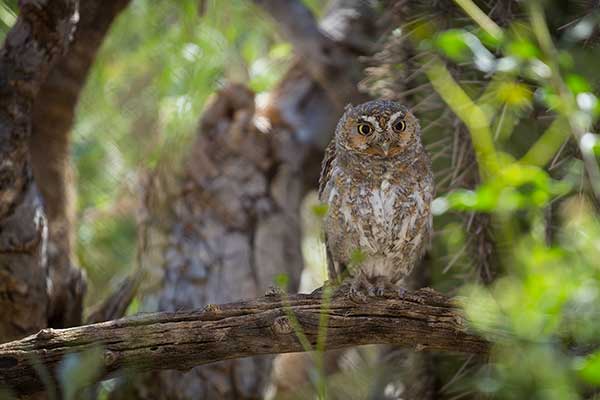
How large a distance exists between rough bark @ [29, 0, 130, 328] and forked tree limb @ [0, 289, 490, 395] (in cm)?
151

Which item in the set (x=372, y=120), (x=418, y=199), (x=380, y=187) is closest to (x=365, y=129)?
(x=372, y=120)

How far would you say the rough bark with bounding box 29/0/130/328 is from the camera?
407cm

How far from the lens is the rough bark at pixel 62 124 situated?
160 inches

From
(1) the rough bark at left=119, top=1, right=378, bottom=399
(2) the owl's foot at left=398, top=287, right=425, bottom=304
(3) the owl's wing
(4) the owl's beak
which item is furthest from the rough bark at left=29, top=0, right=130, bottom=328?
(2) the owl's foot at left=398, top=287, right=425, bottom=304

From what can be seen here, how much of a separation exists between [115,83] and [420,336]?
4225 mm

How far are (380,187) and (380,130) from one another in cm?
23

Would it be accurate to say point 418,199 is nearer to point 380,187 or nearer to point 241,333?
point 380,187

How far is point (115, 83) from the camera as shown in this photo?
623 cm

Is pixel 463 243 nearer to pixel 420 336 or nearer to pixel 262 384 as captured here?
pixel 420 336

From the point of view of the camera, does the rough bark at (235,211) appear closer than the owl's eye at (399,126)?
No

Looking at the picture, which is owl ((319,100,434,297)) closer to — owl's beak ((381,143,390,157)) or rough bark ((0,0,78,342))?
owl's beak ((381,143,390,157))

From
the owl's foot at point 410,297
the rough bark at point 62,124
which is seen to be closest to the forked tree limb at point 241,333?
the owl's foot at point 410,297

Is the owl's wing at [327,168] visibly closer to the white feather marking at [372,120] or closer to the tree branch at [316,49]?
the white feather marking at [372,120]

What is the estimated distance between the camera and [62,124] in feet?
13.9
